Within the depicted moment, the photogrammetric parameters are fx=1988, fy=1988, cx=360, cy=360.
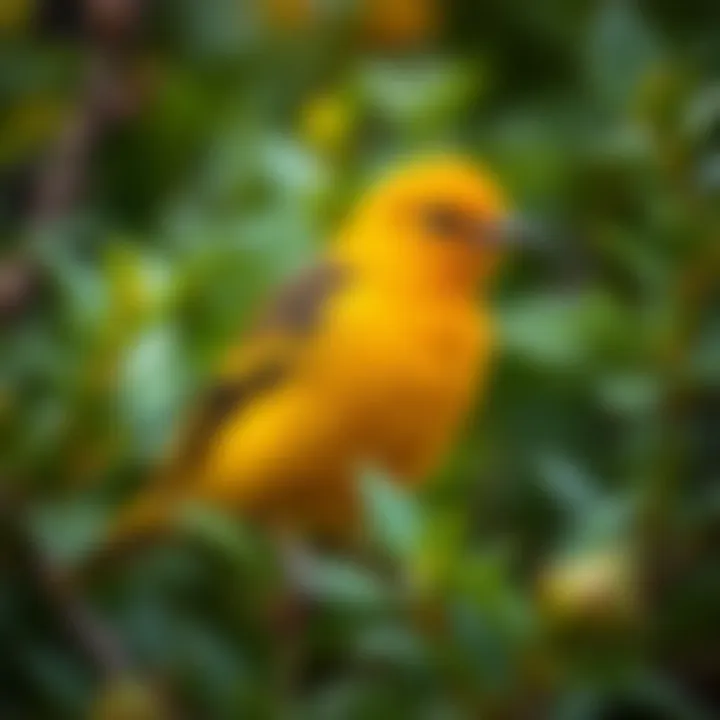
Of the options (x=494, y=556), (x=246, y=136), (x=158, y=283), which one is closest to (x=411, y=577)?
(x=494, y=556)

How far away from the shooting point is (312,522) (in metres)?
0.79

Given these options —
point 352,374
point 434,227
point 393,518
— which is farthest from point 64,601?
point 434,227

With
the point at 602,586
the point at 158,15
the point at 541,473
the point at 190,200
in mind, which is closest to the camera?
the point at 602,586

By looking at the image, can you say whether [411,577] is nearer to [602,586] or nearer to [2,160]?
[602,586]

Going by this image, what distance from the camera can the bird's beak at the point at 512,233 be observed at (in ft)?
2.63

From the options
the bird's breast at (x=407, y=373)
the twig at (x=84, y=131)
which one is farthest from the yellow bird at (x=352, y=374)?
the twig at (x=84, y=131)

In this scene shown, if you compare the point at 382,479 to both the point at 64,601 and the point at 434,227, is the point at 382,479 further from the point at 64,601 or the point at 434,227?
the point at 434,227

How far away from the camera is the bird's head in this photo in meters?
A: 0.84

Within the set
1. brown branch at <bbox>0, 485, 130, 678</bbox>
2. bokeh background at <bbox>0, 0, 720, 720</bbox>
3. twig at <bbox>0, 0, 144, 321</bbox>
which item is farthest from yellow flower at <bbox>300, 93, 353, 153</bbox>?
brown branch at <bbox>0, 485, 130, 678</bbox>

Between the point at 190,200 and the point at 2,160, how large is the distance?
0.08m

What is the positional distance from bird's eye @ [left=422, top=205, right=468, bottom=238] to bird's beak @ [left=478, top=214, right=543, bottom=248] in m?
0.01

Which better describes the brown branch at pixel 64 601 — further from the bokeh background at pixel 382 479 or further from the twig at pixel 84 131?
the twig at pixel 84 131

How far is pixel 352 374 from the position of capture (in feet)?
2.79

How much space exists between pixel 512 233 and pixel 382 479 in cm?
17
